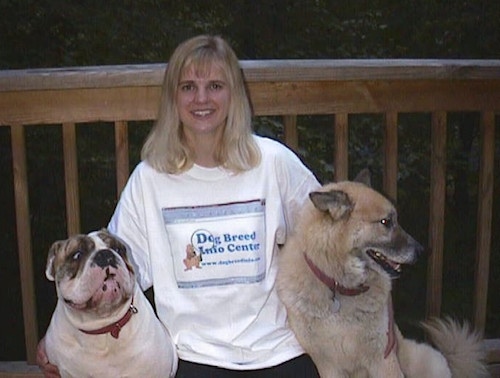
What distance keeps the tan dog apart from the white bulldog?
1.91 feet

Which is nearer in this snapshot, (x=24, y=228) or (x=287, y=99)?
(x=287, y=99)

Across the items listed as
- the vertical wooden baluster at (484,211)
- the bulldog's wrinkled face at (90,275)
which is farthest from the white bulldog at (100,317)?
the vertical wooden baluster at (484,211)

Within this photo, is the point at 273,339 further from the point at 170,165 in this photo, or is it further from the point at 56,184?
the point at 56,184

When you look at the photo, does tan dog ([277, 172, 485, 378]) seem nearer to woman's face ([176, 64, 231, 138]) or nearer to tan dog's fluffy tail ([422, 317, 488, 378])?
tan dog's fluffy tail ([422, 317, 488, 378])

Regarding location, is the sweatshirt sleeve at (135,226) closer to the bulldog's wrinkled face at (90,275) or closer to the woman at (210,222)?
the woman at (210,222)

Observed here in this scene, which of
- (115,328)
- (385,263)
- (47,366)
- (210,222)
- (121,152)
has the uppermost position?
(121,152)

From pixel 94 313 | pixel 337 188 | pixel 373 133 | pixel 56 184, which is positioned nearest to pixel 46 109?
pixel 94 313

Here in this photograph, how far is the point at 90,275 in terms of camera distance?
243cm

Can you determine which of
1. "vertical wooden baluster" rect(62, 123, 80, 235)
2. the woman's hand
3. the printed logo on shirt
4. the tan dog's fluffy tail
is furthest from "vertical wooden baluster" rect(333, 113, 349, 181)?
the woman's hand

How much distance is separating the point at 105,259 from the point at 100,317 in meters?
0.21

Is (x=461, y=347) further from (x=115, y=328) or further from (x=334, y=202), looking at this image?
(x=115, y=328)

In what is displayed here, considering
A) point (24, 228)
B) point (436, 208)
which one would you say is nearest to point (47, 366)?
point (24, 228)

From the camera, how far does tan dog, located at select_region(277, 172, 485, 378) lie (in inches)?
117

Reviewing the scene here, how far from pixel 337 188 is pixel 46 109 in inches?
46.6
